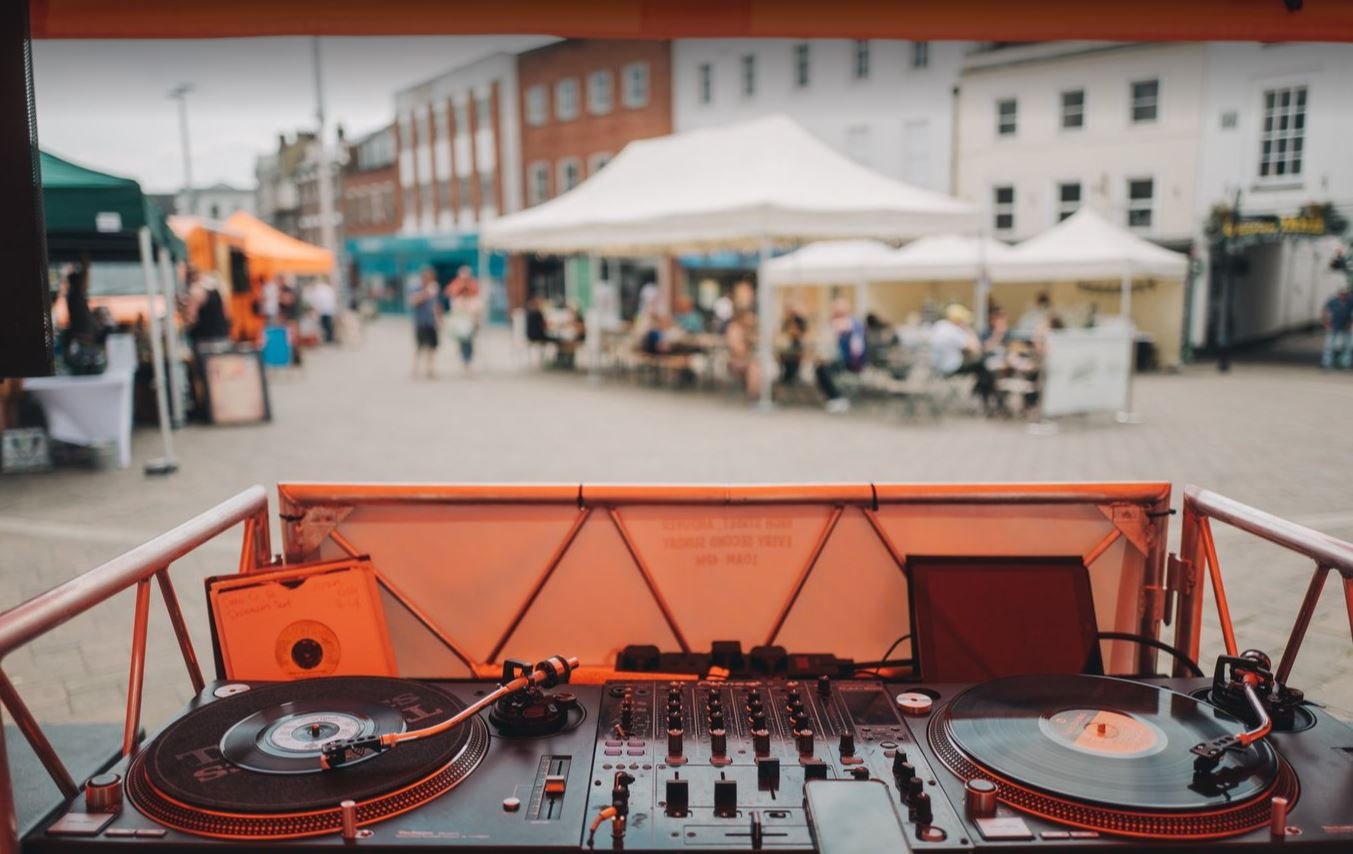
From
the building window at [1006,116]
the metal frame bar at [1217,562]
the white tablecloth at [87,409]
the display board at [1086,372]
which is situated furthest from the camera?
the building window at [1006,116]

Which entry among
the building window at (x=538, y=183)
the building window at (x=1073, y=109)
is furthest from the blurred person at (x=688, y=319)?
the building window at (x=538, y=183)

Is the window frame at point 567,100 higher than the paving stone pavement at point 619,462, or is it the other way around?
the window frame at point 567,100

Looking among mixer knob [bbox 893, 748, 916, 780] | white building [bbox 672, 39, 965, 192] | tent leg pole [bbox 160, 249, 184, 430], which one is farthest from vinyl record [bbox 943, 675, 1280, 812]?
white building [bbox 672, 39, 965, 192]

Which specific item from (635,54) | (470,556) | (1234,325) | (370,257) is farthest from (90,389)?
(370,257)

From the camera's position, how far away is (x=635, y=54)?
35.3 meters

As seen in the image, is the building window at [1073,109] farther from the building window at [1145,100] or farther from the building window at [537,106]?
the building window at [537,106]

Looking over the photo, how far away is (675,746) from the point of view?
5.66ft

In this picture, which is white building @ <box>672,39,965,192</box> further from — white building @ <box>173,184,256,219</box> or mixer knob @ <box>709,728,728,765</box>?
white building @ <box>173,184,256,219</box>

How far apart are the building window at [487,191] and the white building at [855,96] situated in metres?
11.0

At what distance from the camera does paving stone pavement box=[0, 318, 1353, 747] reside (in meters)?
4.83

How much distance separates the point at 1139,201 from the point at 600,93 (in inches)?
769

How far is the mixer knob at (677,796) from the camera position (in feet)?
5.10

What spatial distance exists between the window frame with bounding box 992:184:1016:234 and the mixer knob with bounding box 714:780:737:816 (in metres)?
28.1

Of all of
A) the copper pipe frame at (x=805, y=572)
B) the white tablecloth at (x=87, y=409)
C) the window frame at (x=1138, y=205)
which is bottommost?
the white tablecloth at (x=87, y=409)
